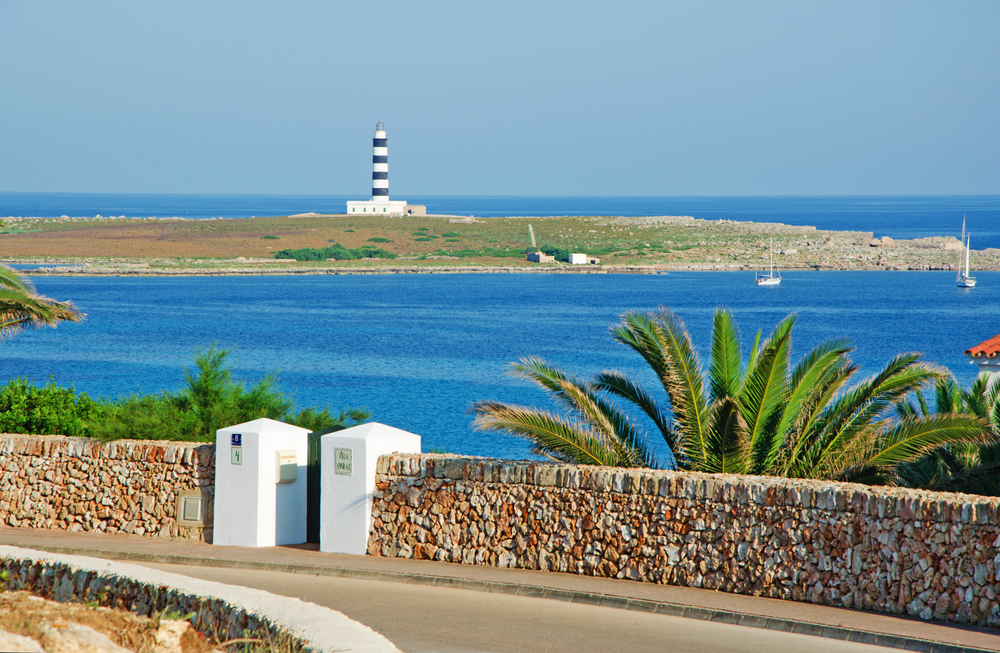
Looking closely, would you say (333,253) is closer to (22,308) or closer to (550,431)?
(22,308)

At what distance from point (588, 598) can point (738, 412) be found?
8.49ft

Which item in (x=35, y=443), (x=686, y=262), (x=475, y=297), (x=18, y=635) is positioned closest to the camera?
(x=18, y=635)

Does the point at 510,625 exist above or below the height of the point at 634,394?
below

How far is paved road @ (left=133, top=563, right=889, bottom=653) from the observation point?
824cm

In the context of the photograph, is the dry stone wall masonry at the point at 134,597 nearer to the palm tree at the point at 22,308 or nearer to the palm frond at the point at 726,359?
the palm frond at the point at 726,359

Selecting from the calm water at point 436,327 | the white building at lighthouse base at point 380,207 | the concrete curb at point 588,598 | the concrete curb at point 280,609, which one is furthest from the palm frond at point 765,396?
the white building at lighthouse base at point 380,207

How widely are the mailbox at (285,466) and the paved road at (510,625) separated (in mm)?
1590

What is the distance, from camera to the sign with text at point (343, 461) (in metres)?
11.4

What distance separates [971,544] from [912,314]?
263 feet

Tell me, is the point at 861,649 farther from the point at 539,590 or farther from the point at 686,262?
the point at 686,262

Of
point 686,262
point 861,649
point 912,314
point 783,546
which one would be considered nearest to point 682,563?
point 783,546

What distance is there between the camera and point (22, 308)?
15898mm

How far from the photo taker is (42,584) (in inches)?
344

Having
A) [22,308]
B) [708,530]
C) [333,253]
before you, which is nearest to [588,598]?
[708,530]
